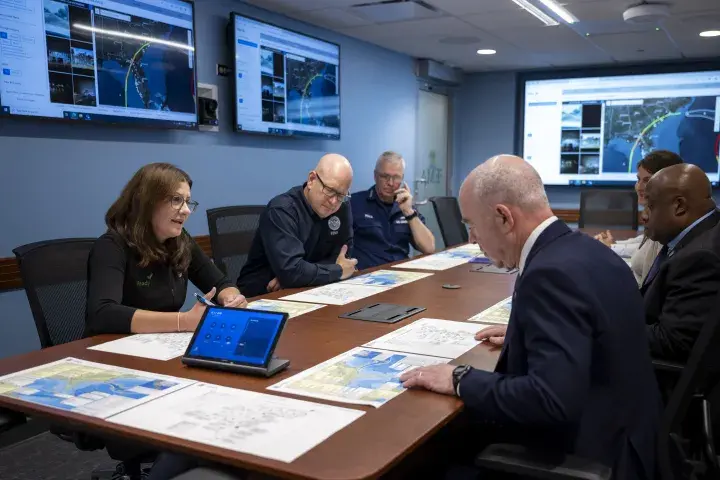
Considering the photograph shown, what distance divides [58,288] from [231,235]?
105cm

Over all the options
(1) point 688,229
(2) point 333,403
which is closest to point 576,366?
(2) point 333,403

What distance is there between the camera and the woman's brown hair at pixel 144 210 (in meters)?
2.12

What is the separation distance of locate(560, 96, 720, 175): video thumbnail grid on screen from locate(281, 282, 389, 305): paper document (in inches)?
206

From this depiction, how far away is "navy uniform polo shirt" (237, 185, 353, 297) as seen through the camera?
266 centimetres

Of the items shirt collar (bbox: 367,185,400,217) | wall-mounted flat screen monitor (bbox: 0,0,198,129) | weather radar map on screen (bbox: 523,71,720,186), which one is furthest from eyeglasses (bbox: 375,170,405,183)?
weather radar map on screen (bbox: 523,71,720,186)

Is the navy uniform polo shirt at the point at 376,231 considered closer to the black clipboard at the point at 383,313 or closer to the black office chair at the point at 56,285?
the black clipboard at the point at 383,313

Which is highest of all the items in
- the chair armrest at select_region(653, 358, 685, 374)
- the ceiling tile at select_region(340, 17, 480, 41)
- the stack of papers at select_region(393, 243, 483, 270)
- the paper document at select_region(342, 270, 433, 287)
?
the ceiling tile at select_region(340, 17, 480, 41)

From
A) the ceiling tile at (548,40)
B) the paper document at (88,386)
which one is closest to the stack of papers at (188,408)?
the paper document at (88,386)

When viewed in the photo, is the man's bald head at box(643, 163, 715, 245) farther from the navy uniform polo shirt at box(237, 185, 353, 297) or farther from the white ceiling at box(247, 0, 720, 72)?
the white ceiling at box(247, 0, 720, 72)

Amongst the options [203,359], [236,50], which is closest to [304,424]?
[203,359]

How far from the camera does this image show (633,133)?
6891 mm

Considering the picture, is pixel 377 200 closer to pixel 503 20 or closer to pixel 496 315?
pixel 496 315

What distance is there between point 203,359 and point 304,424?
443mm

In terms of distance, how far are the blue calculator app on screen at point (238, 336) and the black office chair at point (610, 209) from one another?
15.4ft
